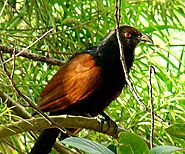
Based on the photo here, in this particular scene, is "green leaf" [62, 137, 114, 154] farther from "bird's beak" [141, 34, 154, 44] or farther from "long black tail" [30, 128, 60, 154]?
"bird's beak" [141, 34, 154, 44]

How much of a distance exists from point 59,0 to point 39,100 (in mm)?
236

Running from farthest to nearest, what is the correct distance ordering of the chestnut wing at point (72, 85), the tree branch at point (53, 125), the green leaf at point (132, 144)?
the chestnut wing at point (72, 85) < the tree branch at point (53, 125) < the green leaf at point (132, 144)

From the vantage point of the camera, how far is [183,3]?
52.8 inches

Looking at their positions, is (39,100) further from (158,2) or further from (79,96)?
(158,2)

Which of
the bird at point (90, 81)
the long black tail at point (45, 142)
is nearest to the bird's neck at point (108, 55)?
the bird at point (90, 81)

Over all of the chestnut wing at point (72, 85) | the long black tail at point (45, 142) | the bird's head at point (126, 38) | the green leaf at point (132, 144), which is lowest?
the long black tail at point (45, 142)

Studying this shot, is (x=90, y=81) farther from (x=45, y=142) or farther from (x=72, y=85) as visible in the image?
(x=45, y=142)

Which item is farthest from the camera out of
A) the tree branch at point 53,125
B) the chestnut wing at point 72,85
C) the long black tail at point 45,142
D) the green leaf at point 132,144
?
the chestnut wing at point 72,85

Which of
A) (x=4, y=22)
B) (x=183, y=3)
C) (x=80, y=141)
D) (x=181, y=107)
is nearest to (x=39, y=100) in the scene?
(x=4, y=22)

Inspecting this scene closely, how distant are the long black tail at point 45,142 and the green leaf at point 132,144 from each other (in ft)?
2.22

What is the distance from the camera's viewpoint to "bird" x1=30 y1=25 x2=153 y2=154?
4.09ft

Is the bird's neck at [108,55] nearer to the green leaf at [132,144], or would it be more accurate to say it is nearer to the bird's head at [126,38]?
the bird's head at [126,38]

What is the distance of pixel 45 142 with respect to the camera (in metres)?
1.12

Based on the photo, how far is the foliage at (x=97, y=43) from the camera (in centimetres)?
117
